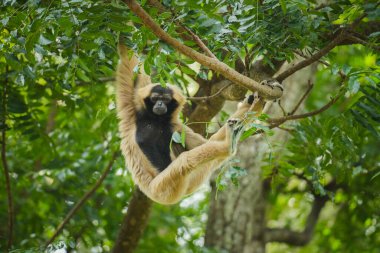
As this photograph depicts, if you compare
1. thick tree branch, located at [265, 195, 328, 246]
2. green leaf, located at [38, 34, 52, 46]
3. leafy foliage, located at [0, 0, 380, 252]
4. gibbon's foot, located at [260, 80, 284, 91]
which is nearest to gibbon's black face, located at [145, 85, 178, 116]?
leafy foliage, located at [0, 0, 380, 252]

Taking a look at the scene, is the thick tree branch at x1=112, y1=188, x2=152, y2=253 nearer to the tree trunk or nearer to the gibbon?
the gibbon

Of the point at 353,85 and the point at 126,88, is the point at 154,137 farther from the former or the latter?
the point at 353,85

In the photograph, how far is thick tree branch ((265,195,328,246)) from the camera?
10094 mm

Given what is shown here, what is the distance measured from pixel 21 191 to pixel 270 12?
6797 mm

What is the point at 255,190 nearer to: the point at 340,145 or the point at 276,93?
the point at 340,145

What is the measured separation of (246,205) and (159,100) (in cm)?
337

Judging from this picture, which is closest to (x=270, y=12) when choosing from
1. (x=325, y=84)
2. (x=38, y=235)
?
(x=38, y=235)

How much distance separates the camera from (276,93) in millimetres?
5164

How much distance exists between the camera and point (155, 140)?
7434 millimetres

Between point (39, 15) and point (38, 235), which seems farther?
point (38, 235)

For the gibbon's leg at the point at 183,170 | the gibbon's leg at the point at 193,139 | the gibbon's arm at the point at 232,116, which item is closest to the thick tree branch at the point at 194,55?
the gibbon's arm at the point at 232,116

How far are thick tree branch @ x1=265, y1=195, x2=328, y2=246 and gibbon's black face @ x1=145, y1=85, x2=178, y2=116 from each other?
407 centimetres

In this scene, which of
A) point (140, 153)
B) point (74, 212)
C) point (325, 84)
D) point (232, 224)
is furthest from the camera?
point (325, 84)

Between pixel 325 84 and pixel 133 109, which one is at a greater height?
pixel 133 109
